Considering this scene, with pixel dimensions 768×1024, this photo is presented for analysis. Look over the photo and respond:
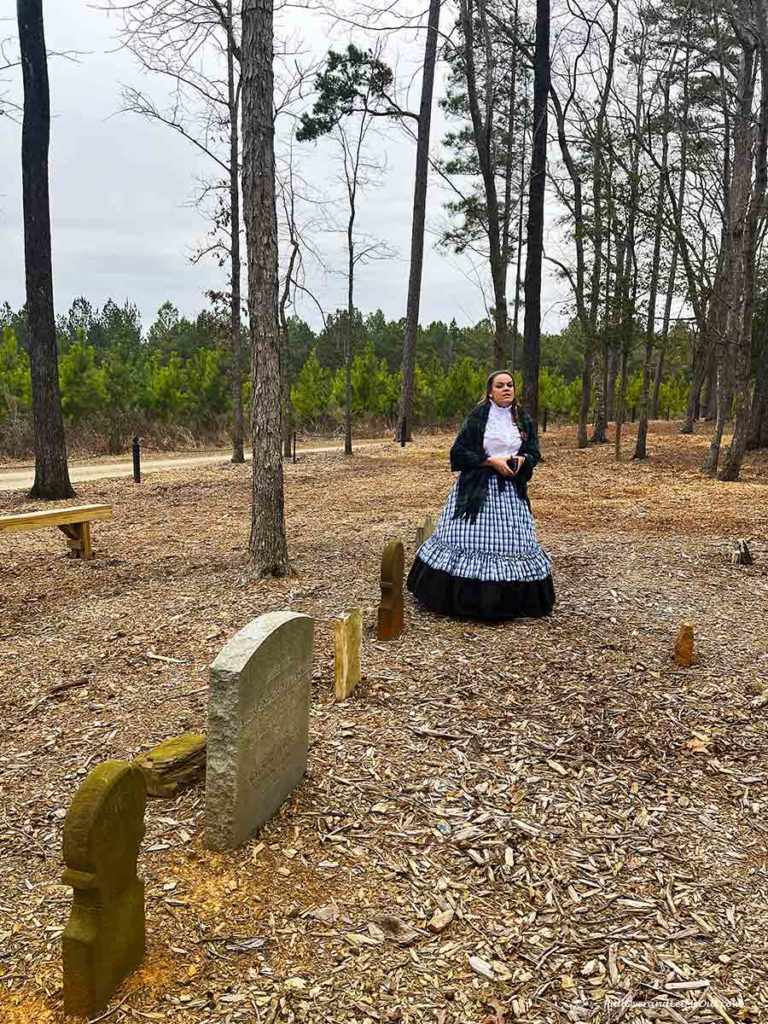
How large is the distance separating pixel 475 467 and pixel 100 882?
12.6ft

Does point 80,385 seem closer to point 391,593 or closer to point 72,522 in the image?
point 72,522

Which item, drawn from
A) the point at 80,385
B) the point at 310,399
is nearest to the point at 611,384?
the point at 310,399

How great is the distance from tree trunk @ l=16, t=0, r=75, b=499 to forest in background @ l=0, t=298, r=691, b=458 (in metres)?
6.90

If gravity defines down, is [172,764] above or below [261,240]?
below

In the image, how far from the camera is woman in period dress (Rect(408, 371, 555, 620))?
5.12m

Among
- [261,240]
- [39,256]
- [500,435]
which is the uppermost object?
[39,256]

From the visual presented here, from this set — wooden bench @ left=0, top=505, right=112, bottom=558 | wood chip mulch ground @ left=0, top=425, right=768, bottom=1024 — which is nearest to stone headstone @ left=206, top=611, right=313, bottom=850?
wood chip mulch ground @ left=0, top=425, right=768, bottom=1024

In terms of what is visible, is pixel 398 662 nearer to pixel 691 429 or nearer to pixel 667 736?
pixel 667 736

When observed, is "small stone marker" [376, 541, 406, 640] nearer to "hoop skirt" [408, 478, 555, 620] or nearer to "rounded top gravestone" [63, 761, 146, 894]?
"hoop skirt" [408, 478, 555, 620]

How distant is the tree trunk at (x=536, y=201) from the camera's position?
488 inches

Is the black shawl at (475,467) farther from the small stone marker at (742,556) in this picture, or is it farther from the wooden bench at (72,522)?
the wooden bench at (72,522)

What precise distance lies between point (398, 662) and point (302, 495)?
768 cm

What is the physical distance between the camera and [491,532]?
5.16 meters

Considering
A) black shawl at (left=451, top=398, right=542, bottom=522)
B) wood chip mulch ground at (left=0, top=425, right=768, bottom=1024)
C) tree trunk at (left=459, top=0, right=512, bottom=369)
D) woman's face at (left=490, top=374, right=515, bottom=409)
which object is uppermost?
tree trunk at (left=459, top=0, right=512, bottom=369)
